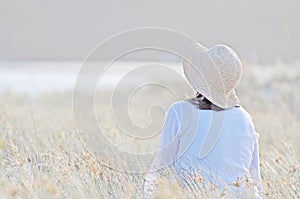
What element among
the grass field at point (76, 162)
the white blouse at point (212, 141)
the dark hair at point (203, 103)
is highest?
the dark hair at point (203, 103)

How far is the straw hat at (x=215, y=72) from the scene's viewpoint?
3156 millimetres

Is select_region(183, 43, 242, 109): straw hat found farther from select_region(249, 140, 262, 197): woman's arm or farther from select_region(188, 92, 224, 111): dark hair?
select_region(249, 140, 262, 197): woman's arm

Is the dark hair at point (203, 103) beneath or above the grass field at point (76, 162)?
above

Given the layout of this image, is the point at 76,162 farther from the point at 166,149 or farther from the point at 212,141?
the point at 212,141

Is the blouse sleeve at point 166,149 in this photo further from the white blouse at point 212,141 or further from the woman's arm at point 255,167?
the woman's arm at point 255,167

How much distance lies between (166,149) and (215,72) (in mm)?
451

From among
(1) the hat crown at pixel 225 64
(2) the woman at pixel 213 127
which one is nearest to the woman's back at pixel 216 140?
(2) the woman at pixel 213 127

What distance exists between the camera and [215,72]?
315cm

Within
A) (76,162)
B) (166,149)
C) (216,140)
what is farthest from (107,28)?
(216,140)

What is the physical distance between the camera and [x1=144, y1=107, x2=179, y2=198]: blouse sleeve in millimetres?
3166

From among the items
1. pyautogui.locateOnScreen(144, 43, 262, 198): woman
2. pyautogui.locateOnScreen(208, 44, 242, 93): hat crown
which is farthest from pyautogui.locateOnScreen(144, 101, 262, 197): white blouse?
pyautogui.locateOnScreen(208, 44, 242, 93): hat crown

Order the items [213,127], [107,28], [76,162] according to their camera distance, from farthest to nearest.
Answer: [107,28] → [76,162] → [213,127]

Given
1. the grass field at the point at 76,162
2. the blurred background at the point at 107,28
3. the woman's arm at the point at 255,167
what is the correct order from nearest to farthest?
the grass field at the point at 76,162 < the woman's arm at the point at 255,167 < the blurred background at the point at 107,28

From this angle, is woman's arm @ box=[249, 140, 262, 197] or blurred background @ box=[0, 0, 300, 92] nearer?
woman's arm @ box=[249, 140, 262, 197]
